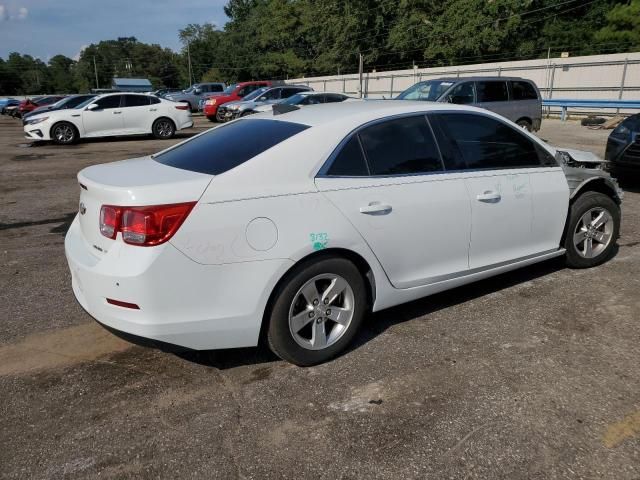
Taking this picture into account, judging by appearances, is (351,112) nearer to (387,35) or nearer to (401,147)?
(401,147)

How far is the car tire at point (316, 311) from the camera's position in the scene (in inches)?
120

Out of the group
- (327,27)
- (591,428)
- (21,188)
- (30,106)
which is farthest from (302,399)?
(327,27)

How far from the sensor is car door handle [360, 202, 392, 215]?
10.7 ft

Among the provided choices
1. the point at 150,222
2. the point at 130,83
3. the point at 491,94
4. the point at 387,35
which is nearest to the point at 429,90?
the point at 491,94

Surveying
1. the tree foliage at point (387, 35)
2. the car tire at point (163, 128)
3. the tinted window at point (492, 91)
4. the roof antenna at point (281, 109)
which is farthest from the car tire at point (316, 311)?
the tree foliage at point (387, 35)

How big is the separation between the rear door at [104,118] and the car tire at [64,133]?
0.33 metres

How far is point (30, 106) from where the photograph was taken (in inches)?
1302

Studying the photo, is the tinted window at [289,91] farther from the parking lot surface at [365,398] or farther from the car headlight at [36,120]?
the parking lot surface at [365,398]

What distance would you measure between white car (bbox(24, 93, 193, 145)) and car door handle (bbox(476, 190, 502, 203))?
15157 millimetres

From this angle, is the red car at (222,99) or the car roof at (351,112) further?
the red car at (222,99)

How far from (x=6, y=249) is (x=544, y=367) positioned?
5440 millimetres

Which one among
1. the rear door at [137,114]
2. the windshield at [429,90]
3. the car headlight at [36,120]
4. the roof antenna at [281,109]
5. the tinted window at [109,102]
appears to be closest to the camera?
the roof antenna at [281,109]

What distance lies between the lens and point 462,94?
12.0m

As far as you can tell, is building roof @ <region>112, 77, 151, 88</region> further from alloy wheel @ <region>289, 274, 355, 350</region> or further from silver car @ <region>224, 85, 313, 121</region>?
alloy wheel @ <region>289, 274, 355, 350</region>
